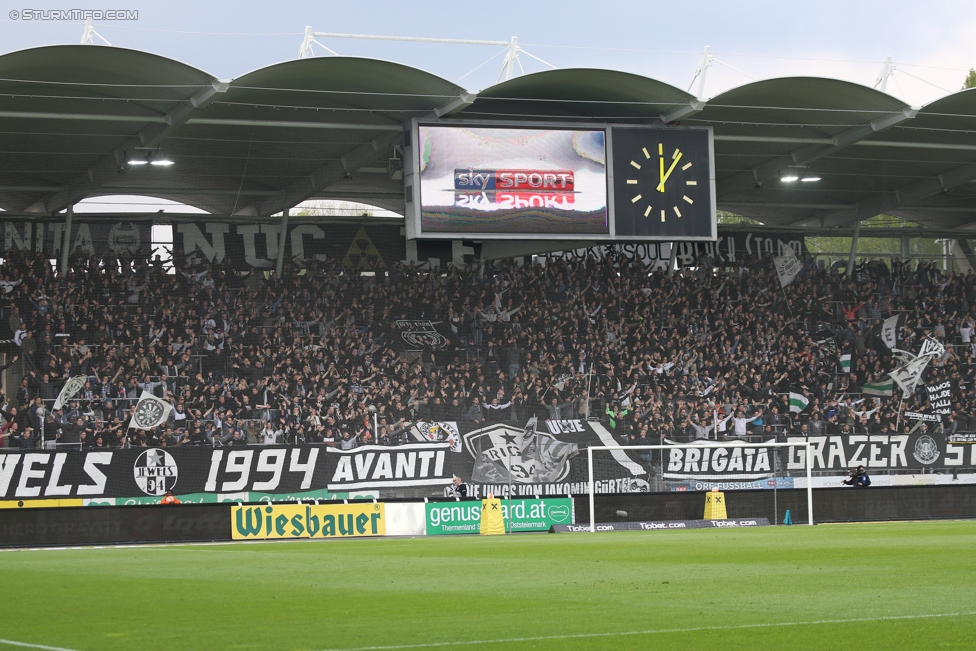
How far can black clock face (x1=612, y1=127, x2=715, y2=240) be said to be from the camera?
30516mm

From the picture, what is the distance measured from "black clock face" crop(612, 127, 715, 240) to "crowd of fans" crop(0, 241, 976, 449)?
23.3 ft

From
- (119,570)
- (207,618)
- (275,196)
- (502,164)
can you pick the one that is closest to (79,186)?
(275,196)

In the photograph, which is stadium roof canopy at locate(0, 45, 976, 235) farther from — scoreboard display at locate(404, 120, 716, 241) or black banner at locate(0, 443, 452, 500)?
black banner at locate(0, 443, 452, 500)

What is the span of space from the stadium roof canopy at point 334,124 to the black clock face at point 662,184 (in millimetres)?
807

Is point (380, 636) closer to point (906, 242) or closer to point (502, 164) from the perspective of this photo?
point (502, 164)

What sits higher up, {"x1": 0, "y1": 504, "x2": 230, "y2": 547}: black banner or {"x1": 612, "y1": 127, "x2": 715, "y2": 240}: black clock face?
{"x1": 612, "y1": 127, "x2": 715, "y2": 240}: black clock face

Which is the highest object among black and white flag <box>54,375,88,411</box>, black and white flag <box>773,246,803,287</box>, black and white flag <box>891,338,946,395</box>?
black and white flag <box>773,246,803,287</box>

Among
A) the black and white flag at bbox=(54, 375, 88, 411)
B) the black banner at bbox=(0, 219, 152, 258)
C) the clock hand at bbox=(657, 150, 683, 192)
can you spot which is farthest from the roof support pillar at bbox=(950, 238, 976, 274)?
the black and white flag at bbox=(54, 375, 88, 411)

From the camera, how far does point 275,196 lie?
39156 mm

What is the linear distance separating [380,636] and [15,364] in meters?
27.7

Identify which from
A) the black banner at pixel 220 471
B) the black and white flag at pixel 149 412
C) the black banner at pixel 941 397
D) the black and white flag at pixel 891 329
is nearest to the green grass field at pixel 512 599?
the black banner at pixel 220 471

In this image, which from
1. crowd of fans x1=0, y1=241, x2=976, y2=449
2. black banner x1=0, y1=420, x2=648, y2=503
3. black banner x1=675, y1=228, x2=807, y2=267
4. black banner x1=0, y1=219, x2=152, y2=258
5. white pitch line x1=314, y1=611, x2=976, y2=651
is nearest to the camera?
white pitch line x1=314, y1=611, x2=976, y2=651

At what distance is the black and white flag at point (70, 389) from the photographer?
31.8m

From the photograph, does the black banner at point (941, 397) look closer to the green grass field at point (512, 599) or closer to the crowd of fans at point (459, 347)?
the crowd of fans at point (459, 347)
